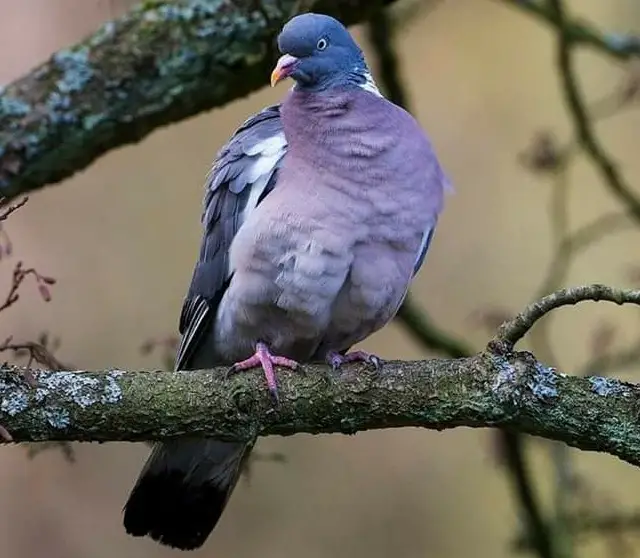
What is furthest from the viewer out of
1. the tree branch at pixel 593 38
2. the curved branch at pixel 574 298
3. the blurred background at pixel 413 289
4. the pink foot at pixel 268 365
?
the blurred background at pixel 413 289

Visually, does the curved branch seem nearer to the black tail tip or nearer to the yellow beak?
the yellow beak

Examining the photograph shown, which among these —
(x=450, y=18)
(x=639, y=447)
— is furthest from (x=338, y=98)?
(x=450, y=18)

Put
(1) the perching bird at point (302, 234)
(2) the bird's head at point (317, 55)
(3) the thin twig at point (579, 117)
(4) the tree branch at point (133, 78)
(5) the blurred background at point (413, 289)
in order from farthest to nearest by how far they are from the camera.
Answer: (5) the blurred background at point (413, 289) < (3) the thin twig at point (579, 117) < (4) the tree branch at point (133, 78) < (2) the bird's head at point (317, 55) < (1) the perching bird at point (302, 234)

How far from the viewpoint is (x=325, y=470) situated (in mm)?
3596

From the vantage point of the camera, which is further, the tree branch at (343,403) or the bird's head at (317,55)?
the bird's head at (317,55)

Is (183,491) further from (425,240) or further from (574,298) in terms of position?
(574,298)

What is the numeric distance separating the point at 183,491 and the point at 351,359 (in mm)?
513

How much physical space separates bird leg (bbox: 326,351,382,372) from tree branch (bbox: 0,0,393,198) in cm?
60

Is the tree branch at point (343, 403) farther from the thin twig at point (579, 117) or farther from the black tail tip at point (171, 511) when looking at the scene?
the thin twig at point (579, 117)

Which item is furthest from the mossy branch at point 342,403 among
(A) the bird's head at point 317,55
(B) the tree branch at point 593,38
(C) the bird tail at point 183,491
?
(B) the tree branch at point 593,38

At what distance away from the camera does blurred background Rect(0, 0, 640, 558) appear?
338cm

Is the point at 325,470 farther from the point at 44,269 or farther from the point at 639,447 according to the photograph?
the point at 639,447

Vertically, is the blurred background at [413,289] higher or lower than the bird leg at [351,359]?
higher

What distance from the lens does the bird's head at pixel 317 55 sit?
2010 mm
